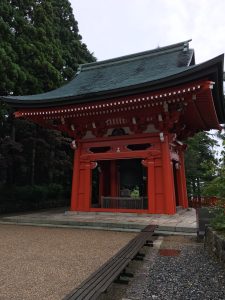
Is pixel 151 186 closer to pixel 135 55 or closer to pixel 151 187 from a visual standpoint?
pixel 151 187

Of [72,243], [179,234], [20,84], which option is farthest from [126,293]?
[20,84]

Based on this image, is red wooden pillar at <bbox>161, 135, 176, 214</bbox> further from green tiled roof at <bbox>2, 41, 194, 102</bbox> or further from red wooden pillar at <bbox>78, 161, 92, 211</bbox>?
green tiled roof at <bbox>2, 41, 194, 102</bbox>

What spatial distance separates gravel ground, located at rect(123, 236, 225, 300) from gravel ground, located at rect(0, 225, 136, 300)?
842mm

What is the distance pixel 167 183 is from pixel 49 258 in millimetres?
5686

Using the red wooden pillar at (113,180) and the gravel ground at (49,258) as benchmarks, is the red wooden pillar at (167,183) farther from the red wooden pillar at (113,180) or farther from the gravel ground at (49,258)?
the red wooden pillar at (113,180)

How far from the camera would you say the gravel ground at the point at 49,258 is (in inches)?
148

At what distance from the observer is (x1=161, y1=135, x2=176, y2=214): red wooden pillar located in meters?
9.91

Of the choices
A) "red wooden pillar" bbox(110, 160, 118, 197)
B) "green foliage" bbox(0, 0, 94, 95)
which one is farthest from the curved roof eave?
"red wooden pillar" bbox(110, 160, 118, 197)

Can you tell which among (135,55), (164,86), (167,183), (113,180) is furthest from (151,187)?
(135,55)

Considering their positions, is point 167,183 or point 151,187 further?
point 151,187

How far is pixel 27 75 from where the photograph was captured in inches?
566

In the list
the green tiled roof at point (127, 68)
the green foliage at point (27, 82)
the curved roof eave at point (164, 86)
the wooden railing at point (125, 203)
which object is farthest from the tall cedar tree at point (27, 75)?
the wooden railing at point (125, 203)

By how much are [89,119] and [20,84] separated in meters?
5.02

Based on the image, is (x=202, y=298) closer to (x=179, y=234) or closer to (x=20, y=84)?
(x=179, y=234)
